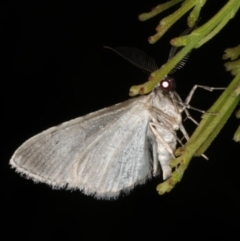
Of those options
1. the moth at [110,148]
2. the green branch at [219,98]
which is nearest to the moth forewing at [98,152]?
the moth at [110,148]

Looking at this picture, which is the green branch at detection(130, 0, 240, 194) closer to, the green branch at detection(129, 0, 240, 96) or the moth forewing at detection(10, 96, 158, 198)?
the green branch at detection(129, 0, 240, 96)

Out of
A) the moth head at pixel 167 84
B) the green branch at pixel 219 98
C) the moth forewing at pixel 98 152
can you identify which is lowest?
the moth forewing at pixel 98 152

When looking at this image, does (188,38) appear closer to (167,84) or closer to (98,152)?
(167,84)

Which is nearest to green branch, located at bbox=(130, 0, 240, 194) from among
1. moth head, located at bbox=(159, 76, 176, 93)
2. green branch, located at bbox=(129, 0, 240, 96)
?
green branch, located at bbox=(129, 0, 240, 96)

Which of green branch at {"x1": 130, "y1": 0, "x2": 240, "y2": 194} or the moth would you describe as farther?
the moth

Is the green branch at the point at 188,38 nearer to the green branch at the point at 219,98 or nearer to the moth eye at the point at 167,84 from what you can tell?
the green branch at the point at 219,98

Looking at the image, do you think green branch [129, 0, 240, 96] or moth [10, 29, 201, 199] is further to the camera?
moth [10, 29, 201, 199]

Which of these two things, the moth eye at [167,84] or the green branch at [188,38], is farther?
the moth eye at [167,84]

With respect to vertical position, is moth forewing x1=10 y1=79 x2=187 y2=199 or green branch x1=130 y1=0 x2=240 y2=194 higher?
green branch x1=130 y1=0 x2=240 y2=194

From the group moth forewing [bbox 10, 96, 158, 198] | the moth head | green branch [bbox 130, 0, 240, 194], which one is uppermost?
green branch [bbox 130, 0, 240, 194]

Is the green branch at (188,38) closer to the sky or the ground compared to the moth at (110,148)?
closer to the sky

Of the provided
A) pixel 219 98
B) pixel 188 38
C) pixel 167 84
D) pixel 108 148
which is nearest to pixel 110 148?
pixel 108 148

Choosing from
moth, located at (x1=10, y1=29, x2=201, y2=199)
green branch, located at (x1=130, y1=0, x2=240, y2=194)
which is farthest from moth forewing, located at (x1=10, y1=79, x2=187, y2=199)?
green branch, located at (x1=130, y1=0, x2=240, y2=194)

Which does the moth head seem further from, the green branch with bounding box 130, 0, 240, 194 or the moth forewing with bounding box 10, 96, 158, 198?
the green branch with bounding box 130, 0, 240, 194
